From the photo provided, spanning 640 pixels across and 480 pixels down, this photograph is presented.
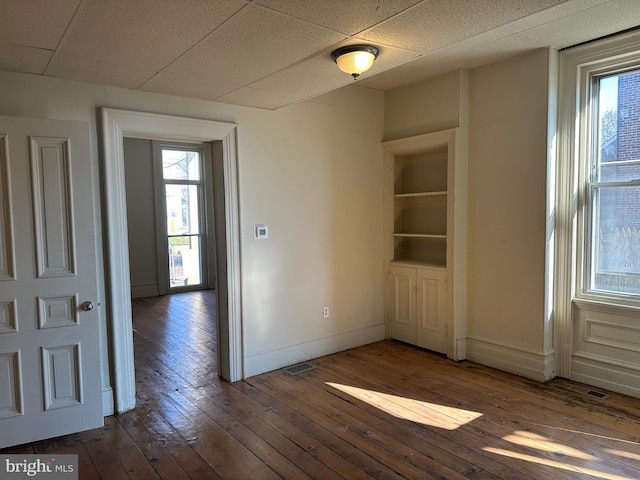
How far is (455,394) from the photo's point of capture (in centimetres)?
347

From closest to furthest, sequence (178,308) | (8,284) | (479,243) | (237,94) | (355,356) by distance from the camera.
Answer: (8,284) < (237,94) < (479,243) < (355,356) < (178,308)

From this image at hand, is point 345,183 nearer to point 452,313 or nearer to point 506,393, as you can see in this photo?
point 452,313

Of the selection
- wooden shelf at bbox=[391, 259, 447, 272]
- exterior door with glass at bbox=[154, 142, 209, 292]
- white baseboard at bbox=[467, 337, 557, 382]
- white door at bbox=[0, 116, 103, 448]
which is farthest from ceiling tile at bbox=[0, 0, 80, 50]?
exterior door with glass at bbox=[154, 142, 209, 292]

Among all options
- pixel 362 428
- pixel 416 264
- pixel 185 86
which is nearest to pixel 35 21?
pixel 185 86

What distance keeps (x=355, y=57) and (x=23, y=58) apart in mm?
1955

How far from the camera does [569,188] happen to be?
359 cm

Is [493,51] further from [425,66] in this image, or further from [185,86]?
[185,86]

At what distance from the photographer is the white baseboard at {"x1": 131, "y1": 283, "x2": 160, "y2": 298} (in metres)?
7.66

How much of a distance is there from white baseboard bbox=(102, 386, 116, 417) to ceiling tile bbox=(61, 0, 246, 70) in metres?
2.29

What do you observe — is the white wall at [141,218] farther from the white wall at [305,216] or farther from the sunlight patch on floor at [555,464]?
the sunlight patch on floor at [555,464]

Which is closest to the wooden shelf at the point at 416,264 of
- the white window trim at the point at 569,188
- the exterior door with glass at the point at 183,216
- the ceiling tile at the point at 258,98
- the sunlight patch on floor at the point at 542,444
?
the white window trim at the point at 569,188

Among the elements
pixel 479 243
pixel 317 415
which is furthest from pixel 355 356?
pixel 479 243

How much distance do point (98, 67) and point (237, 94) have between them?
1.01 metres

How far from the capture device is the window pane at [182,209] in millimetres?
8117
